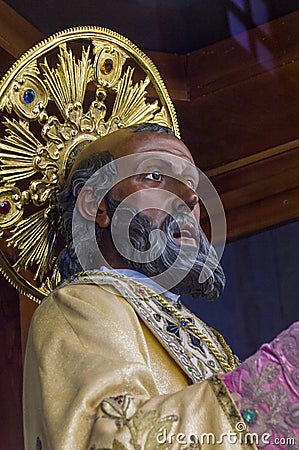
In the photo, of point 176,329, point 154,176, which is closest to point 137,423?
point 176,329

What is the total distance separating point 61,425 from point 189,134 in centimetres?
139

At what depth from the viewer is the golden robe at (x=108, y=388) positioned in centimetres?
177

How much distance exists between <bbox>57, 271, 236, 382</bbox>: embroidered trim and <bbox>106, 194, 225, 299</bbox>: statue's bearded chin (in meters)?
0.05

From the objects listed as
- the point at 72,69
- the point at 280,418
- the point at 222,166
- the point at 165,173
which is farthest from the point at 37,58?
the point at 280,418

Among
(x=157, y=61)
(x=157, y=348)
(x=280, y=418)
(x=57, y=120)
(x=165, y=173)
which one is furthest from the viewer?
(x=157, y=61)

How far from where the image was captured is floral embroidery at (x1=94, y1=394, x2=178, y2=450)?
176 centimetres

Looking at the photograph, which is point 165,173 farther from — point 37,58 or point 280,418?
point 280,418

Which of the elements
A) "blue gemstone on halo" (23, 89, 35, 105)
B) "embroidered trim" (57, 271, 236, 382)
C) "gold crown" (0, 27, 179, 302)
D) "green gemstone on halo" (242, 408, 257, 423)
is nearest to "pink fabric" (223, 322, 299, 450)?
"green gemstone on halo" (242, 408, 257, 423)

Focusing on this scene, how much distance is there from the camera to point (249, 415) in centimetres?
178

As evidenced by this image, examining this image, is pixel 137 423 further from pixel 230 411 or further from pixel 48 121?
pixel 48 121

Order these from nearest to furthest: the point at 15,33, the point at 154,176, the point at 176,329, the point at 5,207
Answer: the point at 176,329 → the point at 154,176 → the point at 5,207 → the point at 15,33

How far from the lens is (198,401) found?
1797mm

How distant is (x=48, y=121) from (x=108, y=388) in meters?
0.88

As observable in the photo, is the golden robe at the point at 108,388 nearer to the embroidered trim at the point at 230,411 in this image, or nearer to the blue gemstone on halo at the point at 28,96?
the embroidered trim at the point at 230,411
